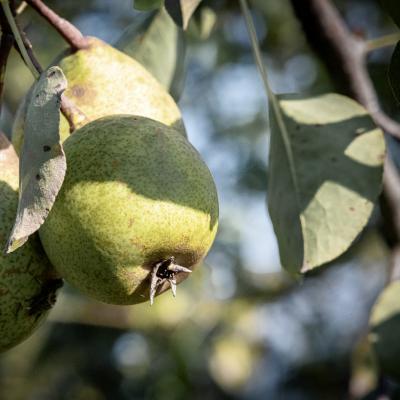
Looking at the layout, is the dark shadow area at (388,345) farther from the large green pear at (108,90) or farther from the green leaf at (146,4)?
the green leaf at (146,4)

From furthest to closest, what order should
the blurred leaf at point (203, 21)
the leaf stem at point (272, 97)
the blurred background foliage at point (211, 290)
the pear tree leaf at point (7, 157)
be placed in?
the blurred background foliage at point (211, 290) < the blurred leaf at point (203, 21) < the leaf stem at point (272, 97) < the pear tree leaf at point (7, 157)

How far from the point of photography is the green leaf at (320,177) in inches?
56.1

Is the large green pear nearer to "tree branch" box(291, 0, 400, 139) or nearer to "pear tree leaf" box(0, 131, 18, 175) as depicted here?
"pear tree leaf" box(0, 131, 18, 175)

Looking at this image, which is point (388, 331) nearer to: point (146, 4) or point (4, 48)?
point (146, 4)

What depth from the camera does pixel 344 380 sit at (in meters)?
4.79

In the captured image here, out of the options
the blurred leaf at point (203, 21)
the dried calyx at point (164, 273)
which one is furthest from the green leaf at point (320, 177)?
the blurred leaf at point (203, 21)

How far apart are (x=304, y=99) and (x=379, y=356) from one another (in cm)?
67

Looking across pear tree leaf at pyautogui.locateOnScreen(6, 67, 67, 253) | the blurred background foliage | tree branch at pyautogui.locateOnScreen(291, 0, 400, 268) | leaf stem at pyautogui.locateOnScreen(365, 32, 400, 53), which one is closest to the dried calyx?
pear tree leaf at pyautogui.locateOnScreen(6, 67, 67, 253)

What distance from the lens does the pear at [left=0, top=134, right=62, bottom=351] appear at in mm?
1160

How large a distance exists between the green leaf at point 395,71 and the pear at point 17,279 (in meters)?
0.58

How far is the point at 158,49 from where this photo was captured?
170cm

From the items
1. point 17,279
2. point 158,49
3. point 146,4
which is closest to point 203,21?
point 158,49

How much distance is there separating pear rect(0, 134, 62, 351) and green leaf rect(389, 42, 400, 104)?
22.9 inches

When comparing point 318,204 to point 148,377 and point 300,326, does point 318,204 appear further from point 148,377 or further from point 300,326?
point 300,326
